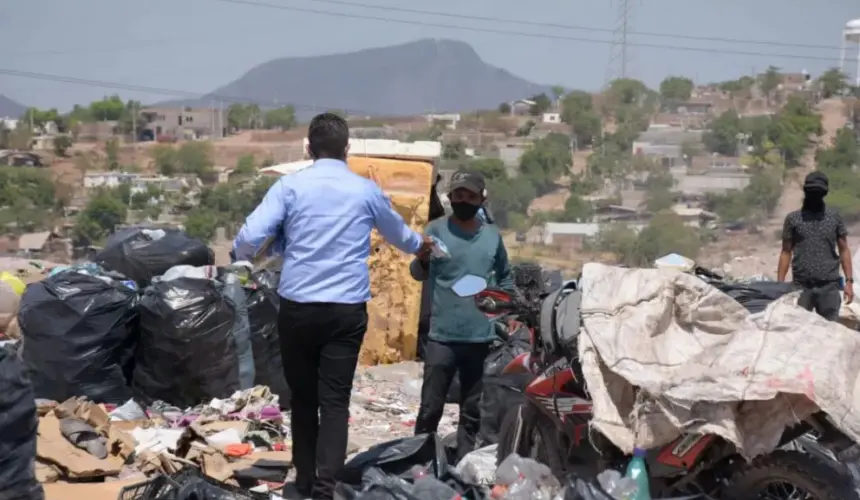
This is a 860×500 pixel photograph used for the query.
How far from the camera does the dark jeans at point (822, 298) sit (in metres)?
8.03

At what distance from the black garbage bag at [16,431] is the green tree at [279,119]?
253 ft

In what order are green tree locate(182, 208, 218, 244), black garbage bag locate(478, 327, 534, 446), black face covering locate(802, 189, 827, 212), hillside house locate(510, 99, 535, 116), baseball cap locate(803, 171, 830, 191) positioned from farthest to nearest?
hillside house locate(510, 99, 535, 116) < green tree locate(182, 208, 218, 244) < black face covering locate(802, 189, 827, 212) < baseball cap locate(803, 171, 830, 191) < black garbage bag locate(478, 327, 534, 446)

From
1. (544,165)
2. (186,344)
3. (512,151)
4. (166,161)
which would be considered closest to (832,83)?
(512,151)

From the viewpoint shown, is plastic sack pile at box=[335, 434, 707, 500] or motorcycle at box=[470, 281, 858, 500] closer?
motorcycle at box=[470, 281, 858, 500]

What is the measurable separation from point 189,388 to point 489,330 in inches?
93.6

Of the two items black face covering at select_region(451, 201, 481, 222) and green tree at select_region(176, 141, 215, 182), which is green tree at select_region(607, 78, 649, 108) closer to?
green tree at select_region(176, 141, 215, 182)

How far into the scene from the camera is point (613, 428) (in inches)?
176

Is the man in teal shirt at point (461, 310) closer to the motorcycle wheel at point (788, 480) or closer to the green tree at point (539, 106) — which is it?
the motorcycle wheel at point (788, 480)

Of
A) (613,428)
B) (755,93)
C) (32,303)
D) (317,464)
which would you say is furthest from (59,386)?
(755,93)

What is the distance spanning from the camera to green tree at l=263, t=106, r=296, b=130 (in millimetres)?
81875

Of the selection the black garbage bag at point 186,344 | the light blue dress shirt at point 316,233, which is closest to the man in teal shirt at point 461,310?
the light blue dress shirt at point 316,233

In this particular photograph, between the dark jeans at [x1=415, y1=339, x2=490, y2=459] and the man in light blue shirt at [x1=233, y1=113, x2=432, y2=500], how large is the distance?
0.71m

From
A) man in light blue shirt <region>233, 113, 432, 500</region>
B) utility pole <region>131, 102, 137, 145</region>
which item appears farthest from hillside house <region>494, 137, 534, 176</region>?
man in light blue shirt <region>233, 113, 432, 500</region>

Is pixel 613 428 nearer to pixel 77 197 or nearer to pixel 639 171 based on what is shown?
pixel 77 197
